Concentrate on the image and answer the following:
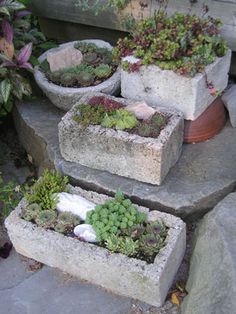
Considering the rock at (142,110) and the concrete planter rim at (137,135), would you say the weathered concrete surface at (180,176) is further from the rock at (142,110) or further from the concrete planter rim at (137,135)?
the rock at (142,110)

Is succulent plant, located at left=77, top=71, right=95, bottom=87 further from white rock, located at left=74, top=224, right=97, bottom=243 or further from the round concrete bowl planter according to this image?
white rock, located at left=74, top=224, right=97, bottom=243

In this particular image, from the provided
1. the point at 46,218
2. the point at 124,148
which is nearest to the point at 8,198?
the point at 46,218

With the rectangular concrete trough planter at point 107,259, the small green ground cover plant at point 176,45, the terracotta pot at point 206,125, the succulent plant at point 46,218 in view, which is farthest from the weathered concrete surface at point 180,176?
the small green ground cover plant at point 176,45

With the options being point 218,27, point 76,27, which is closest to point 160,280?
point 218,27

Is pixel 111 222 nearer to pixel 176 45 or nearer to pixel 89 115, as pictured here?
pixel 89 115

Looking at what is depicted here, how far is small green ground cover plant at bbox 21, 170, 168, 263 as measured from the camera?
11.1ft

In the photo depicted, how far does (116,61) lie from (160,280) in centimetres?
185

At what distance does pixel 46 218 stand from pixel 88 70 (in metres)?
1.44

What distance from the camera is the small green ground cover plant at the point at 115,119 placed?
3.77 m

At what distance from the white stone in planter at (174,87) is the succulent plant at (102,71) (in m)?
0.25

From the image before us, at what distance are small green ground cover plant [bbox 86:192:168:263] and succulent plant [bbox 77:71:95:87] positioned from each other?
112 centimetres

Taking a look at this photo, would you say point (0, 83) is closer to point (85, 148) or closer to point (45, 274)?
point (85, 148)

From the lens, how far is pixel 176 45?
380 centimetres

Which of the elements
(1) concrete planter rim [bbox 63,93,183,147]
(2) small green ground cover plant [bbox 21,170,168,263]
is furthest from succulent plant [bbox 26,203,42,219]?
(1) concrete planter rim [bbox 63,93,183,147]
